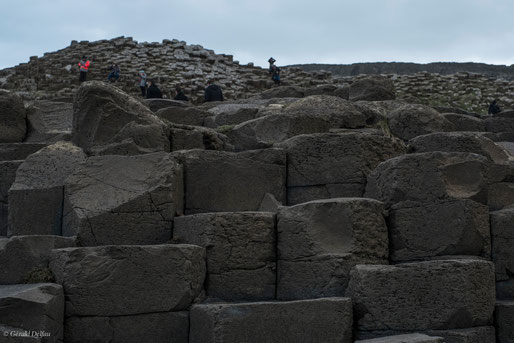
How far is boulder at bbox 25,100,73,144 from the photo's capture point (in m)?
8.68

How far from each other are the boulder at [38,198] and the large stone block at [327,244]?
7.82 ft

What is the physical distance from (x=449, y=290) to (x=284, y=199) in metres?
2.33

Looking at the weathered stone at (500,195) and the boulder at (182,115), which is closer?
the weathered stone at (500,195)

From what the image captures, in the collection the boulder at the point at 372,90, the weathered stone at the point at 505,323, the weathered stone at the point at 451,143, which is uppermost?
the boulder at the point at 372,90

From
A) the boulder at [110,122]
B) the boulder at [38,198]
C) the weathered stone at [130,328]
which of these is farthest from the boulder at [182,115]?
the weathered stone at [130,328]

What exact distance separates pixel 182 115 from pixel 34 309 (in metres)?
5.42

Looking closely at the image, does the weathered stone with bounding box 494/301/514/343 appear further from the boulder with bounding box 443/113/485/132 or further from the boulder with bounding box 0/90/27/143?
the boulder with bounding box 0/90/27/143

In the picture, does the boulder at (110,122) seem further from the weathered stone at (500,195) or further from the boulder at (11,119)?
the weathered stone at (500,195)

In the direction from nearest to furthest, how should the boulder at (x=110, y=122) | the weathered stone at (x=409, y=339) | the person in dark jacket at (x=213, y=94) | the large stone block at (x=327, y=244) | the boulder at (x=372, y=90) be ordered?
the weathered stone at (x=409, y=339)
the large stone block at (x=327, y=244)
the boulder at (x=110, y=122)
the boulder at (x=372, y=90)
the person in dark jacket at (x=213, y=94)

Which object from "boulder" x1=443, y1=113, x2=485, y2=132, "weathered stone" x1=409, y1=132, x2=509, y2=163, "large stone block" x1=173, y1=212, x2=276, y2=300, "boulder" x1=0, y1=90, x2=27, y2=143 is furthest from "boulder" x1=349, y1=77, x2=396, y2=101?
"large stone block" x1=173, y1=212, x2=276, y2=300

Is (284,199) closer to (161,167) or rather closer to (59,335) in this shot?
(161,167)

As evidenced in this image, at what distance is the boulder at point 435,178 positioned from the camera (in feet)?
19.0

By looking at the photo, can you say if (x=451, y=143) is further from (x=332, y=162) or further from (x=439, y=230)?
(x=439, y=230)

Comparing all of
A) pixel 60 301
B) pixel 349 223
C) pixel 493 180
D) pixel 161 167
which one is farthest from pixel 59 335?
pixel 493 180
